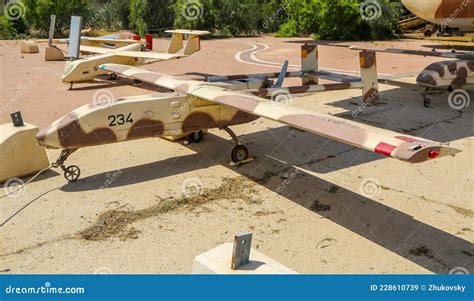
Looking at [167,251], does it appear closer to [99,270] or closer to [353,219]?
[99,270]

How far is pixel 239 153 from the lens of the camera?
12906mm

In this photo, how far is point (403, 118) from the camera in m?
17.2

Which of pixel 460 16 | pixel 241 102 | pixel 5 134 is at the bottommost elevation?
pixel 5 134

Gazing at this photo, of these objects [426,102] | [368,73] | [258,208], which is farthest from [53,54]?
[258,208]

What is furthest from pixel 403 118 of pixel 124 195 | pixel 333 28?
pixel 333 28

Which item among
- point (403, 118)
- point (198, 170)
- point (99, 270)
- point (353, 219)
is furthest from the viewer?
point (403, 118)

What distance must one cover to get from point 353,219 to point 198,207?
11.9 ft
